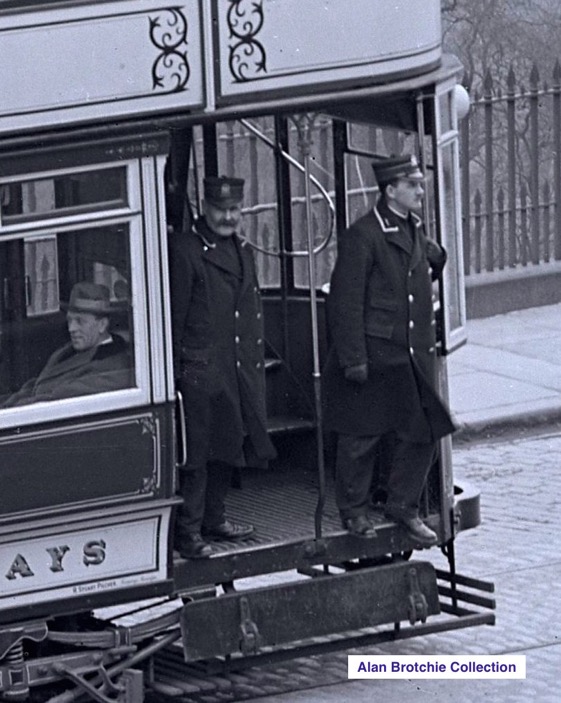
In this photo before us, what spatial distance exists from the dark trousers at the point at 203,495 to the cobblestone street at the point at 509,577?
2.55 ft

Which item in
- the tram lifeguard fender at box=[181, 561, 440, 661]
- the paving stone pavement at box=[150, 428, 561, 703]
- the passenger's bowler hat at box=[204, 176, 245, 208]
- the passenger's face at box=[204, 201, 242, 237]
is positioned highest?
the passenger's bowler hat at box=[204, 176, 245, 208]

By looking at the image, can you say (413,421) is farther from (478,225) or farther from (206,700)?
(478,225)

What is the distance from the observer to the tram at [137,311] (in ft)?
24.1

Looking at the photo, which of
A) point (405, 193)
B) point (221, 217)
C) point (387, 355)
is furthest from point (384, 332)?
point (221, 217)

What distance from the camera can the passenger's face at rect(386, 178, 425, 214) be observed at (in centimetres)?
825

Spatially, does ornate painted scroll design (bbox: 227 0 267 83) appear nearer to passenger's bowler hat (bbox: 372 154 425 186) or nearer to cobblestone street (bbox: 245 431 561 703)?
passenger's bowler hat (bbox: 372 154 425 186)

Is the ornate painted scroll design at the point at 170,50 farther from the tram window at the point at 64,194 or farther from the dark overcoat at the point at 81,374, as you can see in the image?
the dark overcoat at the point at 81,374

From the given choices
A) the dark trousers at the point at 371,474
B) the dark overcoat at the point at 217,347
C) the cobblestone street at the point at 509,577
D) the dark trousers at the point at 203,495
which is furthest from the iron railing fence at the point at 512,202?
the dark trousers at the point at 203,495

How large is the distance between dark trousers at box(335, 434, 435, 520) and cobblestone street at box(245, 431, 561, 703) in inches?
28.4

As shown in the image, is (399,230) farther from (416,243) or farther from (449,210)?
(449,210)

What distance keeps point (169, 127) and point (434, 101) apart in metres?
1.33

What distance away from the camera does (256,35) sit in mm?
7688

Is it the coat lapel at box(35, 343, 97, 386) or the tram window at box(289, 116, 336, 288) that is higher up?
the tram window at box(289, 116, 336, 288)

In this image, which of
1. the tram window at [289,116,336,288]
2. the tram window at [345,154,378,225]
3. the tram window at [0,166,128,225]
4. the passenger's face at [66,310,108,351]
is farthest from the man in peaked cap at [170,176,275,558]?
the tram window at [289,116,336,288]
